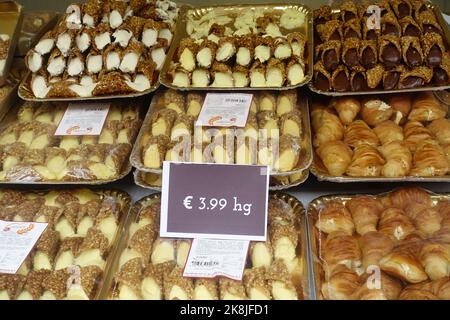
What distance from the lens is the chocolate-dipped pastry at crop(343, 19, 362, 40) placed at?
2.34 m

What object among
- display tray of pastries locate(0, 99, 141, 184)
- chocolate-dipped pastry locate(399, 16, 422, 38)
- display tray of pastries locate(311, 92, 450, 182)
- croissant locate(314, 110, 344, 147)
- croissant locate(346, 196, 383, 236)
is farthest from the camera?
chocolate-dipped pastry locate(399, 16, 422, 38)

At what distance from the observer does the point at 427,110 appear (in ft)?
7.14

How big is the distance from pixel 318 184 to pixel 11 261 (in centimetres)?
116

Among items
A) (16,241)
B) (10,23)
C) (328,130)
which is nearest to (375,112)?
(328,130)

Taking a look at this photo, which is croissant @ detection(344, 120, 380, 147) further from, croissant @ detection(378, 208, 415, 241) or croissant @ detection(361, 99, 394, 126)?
croissant @ detection(378, 208, 415, 241)

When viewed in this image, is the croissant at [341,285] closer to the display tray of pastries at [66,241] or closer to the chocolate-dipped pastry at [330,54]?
the display tray of pastries at [66,241]

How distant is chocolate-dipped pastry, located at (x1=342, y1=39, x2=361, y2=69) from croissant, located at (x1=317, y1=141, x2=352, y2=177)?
0.36 metres

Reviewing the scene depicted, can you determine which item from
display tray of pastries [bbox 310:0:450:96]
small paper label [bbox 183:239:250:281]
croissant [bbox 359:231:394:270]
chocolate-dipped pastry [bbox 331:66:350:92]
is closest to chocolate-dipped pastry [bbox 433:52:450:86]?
display tray of pastries [bbox 310:0:450:96]

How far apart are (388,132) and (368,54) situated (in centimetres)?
34

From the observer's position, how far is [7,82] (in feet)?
8.16

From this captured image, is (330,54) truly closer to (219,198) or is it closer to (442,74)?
(442,74)

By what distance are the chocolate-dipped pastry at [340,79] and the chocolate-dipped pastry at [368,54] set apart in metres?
0.08

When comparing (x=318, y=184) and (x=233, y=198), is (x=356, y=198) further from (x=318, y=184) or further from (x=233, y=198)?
(x=233, y=198)

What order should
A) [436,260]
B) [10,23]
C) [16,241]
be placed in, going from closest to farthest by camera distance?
1. [436,260]
2. [16,241]
3. [10,23]
